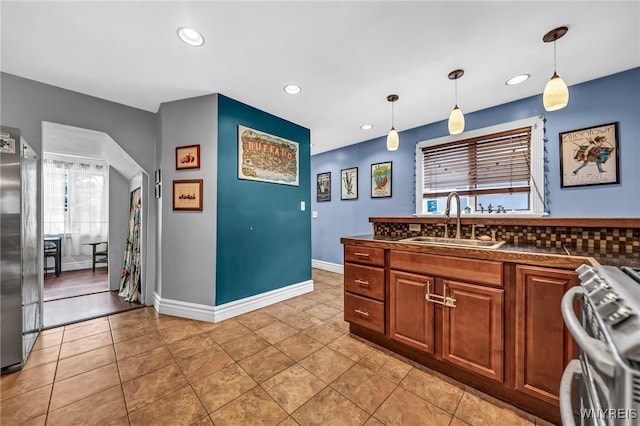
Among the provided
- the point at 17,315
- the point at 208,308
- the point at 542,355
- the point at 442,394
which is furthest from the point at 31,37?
the point at 542,355

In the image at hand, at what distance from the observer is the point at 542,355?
1259 mm

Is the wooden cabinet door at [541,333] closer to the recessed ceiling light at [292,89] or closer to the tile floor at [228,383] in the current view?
the tile floor at [228,383]

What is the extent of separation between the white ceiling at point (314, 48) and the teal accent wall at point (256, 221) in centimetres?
40

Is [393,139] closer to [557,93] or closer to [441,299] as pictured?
[557,93]

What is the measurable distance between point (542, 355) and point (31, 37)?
386 centimetres

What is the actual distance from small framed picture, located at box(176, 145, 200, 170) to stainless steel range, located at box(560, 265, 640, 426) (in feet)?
9.66

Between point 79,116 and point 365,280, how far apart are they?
3341 millimetres

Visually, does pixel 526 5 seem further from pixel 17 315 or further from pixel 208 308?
pixel 17 315

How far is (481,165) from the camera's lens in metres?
3.09

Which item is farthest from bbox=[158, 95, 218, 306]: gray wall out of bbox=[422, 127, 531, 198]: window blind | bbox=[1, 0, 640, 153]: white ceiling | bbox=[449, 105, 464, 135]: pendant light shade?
bbox=[422, 127, 531, 198]: window blind

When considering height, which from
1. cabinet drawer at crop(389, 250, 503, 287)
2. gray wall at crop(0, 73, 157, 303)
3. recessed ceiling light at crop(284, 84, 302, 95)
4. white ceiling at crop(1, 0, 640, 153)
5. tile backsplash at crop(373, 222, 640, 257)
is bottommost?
cabinet drawer at crop(389, 250, 503, 287)

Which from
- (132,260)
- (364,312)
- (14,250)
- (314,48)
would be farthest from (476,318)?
(132,260)

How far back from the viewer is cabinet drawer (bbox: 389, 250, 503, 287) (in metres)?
1.42

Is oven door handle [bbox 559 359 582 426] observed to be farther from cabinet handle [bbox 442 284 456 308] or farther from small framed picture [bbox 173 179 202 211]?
small framed picture [bbox 173 179 202 211]
